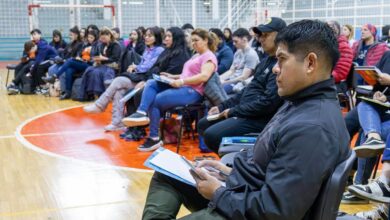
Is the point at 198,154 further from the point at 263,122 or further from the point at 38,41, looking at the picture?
the point at 38,41

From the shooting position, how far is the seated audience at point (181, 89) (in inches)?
172

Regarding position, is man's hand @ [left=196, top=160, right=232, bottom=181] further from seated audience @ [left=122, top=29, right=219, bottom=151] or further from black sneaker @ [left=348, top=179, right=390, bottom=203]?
seated audience @ [left=122, top=29, right=219, bottom=151]

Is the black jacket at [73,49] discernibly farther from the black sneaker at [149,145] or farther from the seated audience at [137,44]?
the black sneaker at [149,145]

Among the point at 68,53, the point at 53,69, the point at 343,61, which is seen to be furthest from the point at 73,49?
the point at 343,61

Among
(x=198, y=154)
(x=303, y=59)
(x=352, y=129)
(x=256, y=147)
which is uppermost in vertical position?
(x=303, y=59)

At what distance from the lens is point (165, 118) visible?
4961 mm

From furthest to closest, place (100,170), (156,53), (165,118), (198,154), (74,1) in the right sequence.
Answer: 1. (74,1)
2. (156,53)
3. (165,118)
4. (198,154)
5. (100,170)

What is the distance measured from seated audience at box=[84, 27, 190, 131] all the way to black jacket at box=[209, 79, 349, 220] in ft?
11.4

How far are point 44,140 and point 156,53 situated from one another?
5.13 ft

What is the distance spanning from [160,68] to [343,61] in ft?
6.16

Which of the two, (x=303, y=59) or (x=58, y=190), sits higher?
(x=303, y=59)

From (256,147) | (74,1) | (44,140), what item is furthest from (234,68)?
(74,1)

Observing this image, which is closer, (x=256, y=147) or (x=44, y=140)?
(x=256, y=147)

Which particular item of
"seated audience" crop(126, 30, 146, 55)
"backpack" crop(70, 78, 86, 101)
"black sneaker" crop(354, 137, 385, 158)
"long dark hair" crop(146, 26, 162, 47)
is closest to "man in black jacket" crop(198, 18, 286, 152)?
"black sneaker" crop(354, 137, 385, 158)
